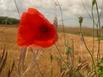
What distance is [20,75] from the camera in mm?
1425

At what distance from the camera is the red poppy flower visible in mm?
953

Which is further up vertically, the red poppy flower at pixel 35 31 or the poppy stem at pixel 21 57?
the red poppy flower at pixel 35 31

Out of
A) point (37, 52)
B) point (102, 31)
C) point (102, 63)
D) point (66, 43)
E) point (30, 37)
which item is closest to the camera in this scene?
point (30, 37)

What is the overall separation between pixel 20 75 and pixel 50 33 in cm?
47

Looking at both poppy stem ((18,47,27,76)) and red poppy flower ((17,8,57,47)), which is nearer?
red poppy flower ((17,8,57,47))

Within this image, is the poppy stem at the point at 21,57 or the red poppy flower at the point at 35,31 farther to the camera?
the poppy stem at the point at 21,57

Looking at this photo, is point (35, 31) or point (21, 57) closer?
point (35, 31)

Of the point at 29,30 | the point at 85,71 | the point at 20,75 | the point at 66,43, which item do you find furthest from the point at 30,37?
the point at 85,71

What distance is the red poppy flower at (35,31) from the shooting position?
37.5 inches

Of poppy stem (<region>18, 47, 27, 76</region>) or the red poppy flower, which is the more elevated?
the red poppy flower

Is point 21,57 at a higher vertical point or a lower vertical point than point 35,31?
lower

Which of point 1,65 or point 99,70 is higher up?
point 1,65

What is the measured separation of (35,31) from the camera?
98 centimetres

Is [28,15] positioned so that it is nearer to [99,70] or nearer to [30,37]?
[30,37]
